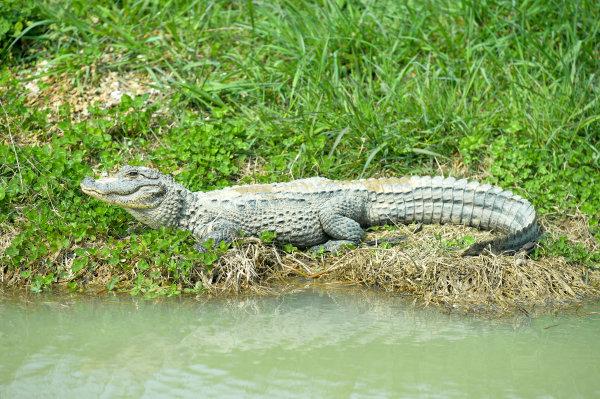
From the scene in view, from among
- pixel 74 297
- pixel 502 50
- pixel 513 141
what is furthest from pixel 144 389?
pixel 502 50

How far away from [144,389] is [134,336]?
833 mm

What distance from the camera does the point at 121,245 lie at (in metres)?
6.82

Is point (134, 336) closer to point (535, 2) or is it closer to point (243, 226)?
point (243, 226)

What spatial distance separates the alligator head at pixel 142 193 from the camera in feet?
23.4

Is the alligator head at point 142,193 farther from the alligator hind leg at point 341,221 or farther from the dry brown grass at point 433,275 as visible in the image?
the alligator hind leg at point 341,221

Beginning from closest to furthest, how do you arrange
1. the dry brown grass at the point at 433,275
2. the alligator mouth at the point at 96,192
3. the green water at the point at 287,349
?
the green water at the point at 287,349, the dry brown grass at the point at 433,275, the alligator mouth at the point at 96,192

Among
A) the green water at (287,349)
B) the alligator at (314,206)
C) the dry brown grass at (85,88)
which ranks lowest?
the green water at (287,349)


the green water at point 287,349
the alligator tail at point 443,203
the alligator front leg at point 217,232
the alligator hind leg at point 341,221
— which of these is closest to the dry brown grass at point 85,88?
the alligator front leg at point 217,232

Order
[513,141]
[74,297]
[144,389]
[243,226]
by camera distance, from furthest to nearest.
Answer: [513,141]
[243,226]
[74,297]
[144,389]

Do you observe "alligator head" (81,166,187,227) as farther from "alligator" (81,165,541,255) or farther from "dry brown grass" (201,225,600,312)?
"dry brown grass" (201,225,600,312)

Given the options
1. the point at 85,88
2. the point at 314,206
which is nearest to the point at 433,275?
the point at 314,206

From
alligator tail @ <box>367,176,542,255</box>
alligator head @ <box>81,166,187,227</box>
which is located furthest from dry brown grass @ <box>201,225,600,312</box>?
alligator head @ <box>81,166,187,227</box>

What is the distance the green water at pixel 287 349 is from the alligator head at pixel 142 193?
3.07 feet

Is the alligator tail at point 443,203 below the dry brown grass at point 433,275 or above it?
above
